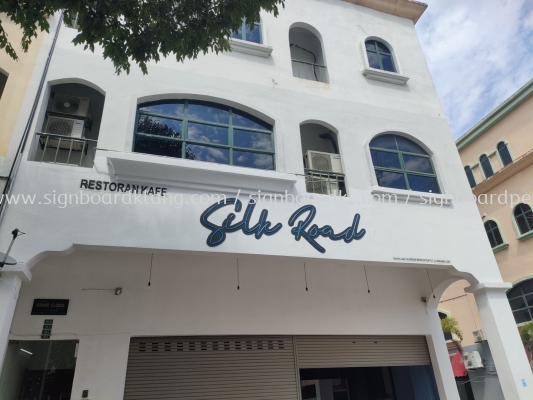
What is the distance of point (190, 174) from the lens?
5535 mm

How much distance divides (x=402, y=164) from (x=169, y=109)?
14.5 ft

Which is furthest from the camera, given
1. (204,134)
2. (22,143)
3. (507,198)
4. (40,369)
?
(507,198)

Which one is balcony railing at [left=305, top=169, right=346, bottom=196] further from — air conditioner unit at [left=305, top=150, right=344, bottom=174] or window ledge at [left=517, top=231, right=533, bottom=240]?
window ledge at [left=517, top=231, right=533, bottom=240]

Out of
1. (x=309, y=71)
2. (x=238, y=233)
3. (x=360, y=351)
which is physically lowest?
(x=360, y=351)

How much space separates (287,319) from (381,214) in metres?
2.48

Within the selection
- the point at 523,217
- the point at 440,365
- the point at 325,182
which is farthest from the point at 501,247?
the point at 325,182

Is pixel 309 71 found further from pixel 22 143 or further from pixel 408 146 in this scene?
pixel 22 143

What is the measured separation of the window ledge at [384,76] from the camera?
823 cm

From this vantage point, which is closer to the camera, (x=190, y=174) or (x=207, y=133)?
(x=190, y=174)

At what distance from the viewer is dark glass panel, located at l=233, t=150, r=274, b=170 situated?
21.2 ft

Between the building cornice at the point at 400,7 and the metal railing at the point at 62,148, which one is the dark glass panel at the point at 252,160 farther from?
the building cornice at the point at 400,7

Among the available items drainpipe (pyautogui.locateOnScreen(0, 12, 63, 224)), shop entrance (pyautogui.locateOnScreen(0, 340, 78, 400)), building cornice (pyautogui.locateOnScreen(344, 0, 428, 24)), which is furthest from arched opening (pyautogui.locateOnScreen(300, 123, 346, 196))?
building cornice (pyautogui.locateOnScreen(344, 0, 428, 24))

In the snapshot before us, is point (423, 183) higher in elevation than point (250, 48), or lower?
lower

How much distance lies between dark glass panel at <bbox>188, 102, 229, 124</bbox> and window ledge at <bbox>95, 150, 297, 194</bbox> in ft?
4.38
